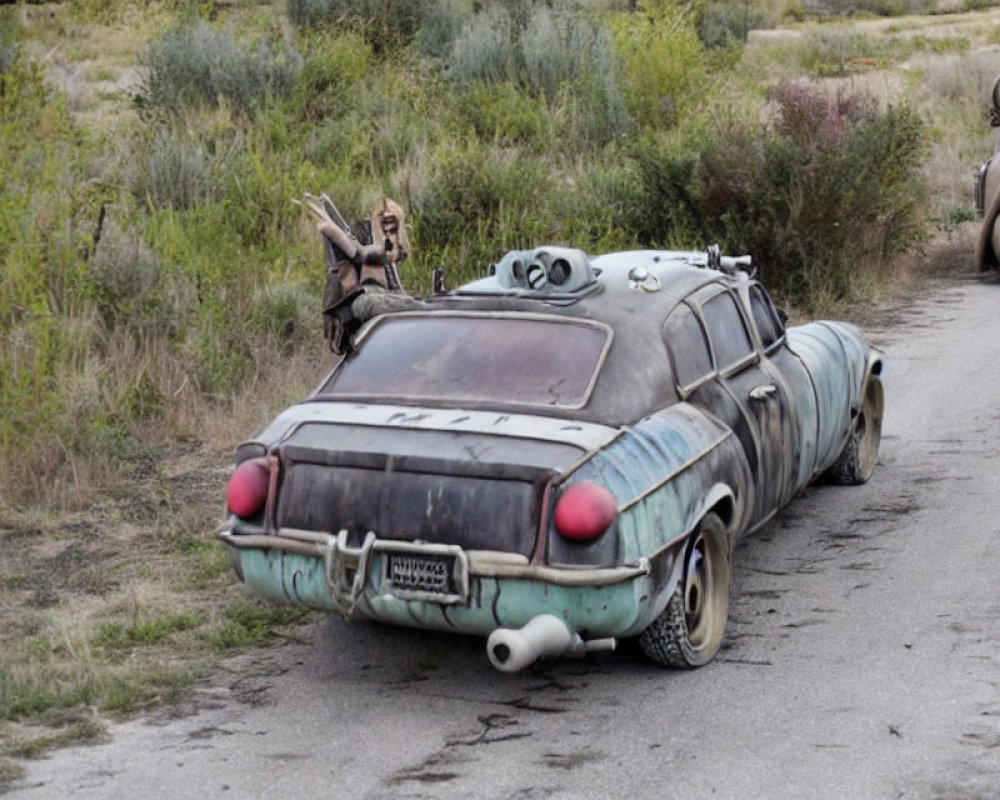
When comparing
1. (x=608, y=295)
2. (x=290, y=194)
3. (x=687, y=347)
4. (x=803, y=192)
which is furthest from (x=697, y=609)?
(x=803, y=192)

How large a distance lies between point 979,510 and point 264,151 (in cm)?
939

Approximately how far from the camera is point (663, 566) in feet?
20.0

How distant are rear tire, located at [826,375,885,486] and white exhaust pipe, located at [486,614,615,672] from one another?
3.64 meters

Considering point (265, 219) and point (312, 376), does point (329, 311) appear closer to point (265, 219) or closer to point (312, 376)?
point (312, 376)

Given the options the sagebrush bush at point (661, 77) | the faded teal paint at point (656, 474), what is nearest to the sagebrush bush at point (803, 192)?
the sagebrush bush at point (661, 77)

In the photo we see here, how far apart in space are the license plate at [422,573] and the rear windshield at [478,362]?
85 cm

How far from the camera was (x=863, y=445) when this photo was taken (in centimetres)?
949

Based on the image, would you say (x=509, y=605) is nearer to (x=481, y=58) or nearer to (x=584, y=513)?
(x=584, y=513)

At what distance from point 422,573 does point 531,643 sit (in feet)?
1.75

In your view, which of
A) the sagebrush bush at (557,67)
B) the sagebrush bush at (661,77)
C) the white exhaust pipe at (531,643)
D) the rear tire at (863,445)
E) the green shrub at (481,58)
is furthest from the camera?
the green shrub at (481,58)

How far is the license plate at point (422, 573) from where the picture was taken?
19.3 ft

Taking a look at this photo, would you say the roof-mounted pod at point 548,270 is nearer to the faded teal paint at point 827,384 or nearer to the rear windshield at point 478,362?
the rear windshield at point 478,362

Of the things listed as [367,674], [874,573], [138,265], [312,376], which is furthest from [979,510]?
[138,265]

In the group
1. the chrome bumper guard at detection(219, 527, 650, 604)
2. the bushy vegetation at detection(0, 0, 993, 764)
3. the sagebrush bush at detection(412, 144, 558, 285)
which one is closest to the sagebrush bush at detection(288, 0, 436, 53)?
the bushy vegetation at detection(0, 0, 993, 764)
